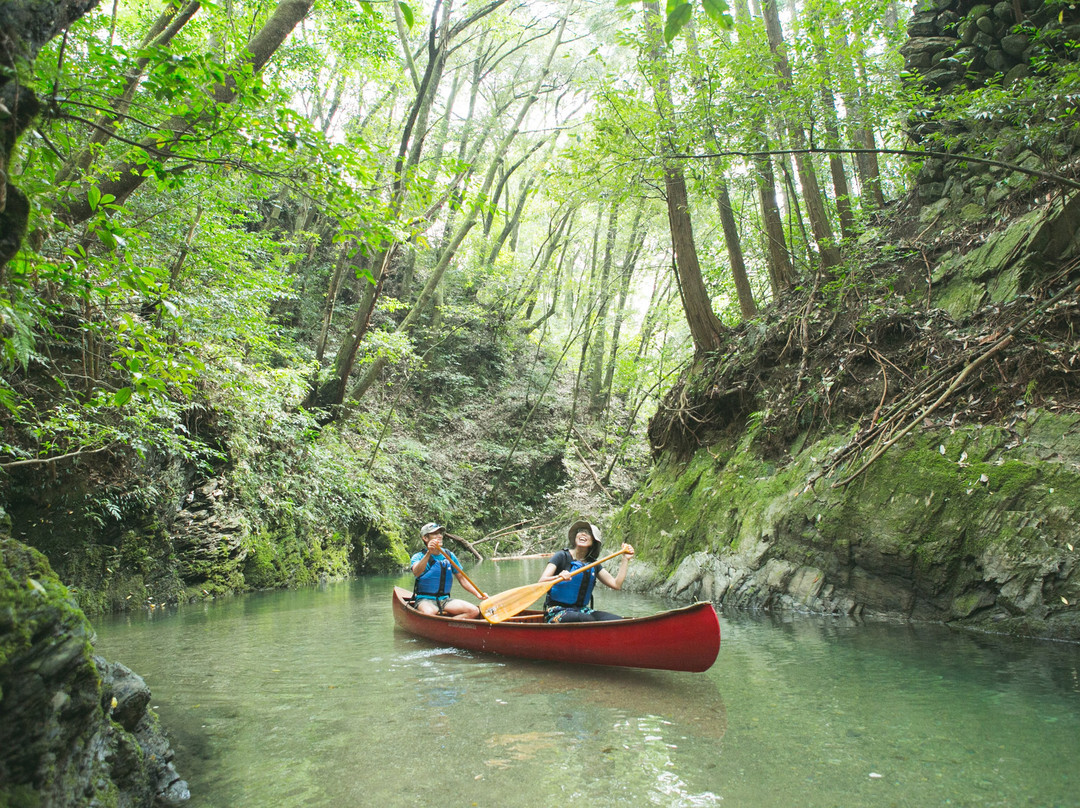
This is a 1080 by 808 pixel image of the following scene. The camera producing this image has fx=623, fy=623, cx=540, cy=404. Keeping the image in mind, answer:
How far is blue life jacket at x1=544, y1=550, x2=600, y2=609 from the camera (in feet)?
19.9

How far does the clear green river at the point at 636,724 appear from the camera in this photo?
3.03 meters

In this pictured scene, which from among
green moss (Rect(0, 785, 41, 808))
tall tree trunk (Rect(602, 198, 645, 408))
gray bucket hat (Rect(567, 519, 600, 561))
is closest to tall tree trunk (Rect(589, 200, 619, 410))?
tall tree trunk (Rect(602, 198, 645, 408))

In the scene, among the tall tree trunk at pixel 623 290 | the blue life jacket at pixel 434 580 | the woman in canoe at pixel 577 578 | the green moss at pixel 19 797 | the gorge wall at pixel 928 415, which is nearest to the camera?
the green moss at pixel 19 797

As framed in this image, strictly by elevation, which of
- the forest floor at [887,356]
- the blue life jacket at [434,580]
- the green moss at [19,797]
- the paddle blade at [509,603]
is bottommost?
the paddle blade at [509,603]

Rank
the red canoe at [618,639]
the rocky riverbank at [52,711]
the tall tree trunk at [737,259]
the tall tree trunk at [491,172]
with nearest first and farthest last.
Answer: the rocky riverbank at [52,711] → the red canoe at [618,639] → the tall tree trunk at [737,259] → the tall tree trunk at [491,172]

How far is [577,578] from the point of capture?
6023 millimetres

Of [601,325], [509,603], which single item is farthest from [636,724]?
[601,325]

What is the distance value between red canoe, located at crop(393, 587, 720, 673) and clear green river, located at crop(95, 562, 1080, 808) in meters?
0.15

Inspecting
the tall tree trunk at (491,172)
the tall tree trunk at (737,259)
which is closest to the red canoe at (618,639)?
the tall tree trunk at (737,259)

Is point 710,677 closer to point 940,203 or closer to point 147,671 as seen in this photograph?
point 147,671

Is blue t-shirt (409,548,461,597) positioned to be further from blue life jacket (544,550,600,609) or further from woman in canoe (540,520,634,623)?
blue life jacket (544,550,600,609)

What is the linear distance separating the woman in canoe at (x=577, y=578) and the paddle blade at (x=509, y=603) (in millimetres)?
229

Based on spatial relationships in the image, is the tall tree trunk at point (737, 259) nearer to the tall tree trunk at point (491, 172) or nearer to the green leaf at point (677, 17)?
the tall tree trunk at point (491, 172)

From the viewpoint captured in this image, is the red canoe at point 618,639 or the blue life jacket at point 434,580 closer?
the red canoe at point 618,639
